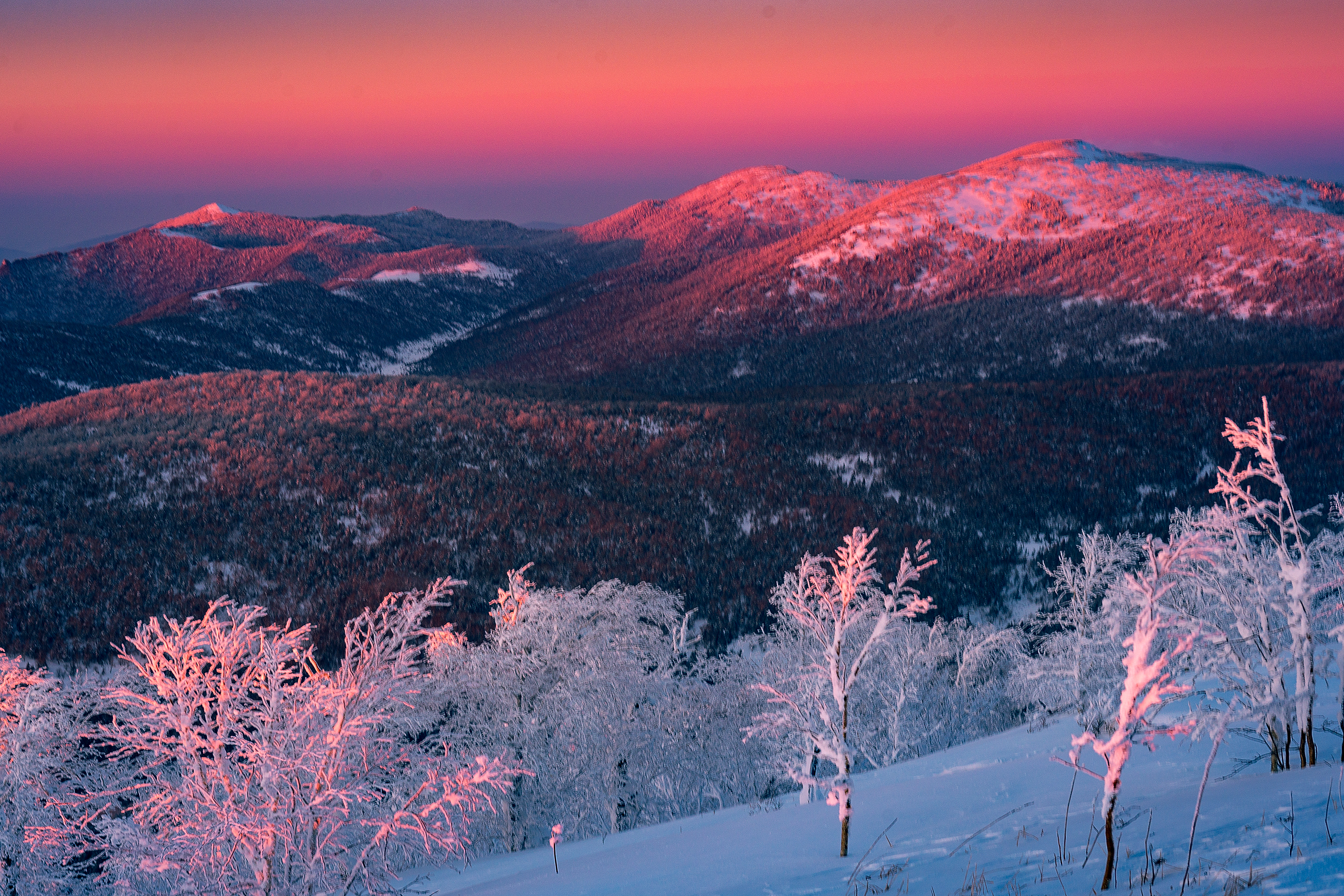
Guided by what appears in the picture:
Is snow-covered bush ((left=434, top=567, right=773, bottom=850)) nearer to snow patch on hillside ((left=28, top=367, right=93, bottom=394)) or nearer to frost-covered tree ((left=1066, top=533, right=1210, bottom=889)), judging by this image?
frost-covered tree ((left=1066, top=533, right=1210, bottom=889))

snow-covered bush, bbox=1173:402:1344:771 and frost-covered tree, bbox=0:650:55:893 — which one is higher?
snow-covered bush, bbox=1173:402:1344:771

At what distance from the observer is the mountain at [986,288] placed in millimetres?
138375

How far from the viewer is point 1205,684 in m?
21.4

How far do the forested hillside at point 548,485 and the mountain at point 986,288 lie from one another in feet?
160

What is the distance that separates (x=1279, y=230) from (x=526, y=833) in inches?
7744

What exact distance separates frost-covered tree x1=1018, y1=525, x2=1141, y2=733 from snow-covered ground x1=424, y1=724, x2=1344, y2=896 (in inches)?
175

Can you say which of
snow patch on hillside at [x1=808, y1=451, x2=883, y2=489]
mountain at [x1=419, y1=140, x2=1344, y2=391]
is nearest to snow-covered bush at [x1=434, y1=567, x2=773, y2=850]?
snow patch on hillside at [x1=808, y1=451, x2=883, y2=489]

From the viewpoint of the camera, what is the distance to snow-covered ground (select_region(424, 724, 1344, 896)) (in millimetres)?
8133

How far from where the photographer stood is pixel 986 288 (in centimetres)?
16362

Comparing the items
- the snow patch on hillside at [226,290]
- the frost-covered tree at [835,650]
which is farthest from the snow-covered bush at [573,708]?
the snow patch on hillside at [226,290]

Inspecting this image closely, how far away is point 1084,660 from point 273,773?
80.7 ft

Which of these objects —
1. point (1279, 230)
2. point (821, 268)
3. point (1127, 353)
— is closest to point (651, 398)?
Result: point (1127, 353)

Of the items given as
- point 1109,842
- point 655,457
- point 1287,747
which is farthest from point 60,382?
point 1287,747

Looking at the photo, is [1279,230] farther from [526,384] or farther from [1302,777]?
[1302,777]
